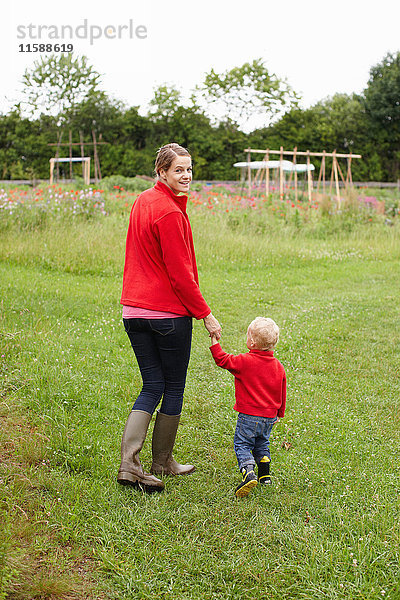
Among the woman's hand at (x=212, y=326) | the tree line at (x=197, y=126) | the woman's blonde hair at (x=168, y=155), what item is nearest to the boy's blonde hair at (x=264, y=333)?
the woman's hand at (x=212, y=326)

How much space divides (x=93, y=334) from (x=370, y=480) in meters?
3.45

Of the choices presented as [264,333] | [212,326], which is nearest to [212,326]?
[212,326]

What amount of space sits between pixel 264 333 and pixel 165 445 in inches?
36.1

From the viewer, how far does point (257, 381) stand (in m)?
3.36

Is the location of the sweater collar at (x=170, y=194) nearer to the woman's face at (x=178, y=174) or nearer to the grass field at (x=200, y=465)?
the woman's face at (x=178, y=174)

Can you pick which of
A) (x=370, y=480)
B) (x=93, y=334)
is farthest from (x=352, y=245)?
(x=370, y=480)

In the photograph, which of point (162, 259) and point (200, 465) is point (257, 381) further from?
point (162, 259)

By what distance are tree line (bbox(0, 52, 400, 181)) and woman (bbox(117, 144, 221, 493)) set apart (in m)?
33.4

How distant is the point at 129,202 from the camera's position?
14.8m

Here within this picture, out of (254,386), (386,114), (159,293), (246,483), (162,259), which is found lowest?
(246,483)

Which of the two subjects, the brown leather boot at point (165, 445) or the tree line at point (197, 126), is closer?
the brown leather boot at point (165, 445)

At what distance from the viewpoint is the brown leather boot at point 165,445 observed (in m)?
3.38

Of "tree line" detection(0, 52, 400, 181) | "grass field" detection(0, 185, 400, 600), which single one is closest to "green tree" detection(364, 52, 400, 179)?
"tree line" detection(0, 52, 400, 181)

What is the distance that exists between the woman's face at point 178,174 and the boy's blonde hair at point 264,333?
35.4 inches
